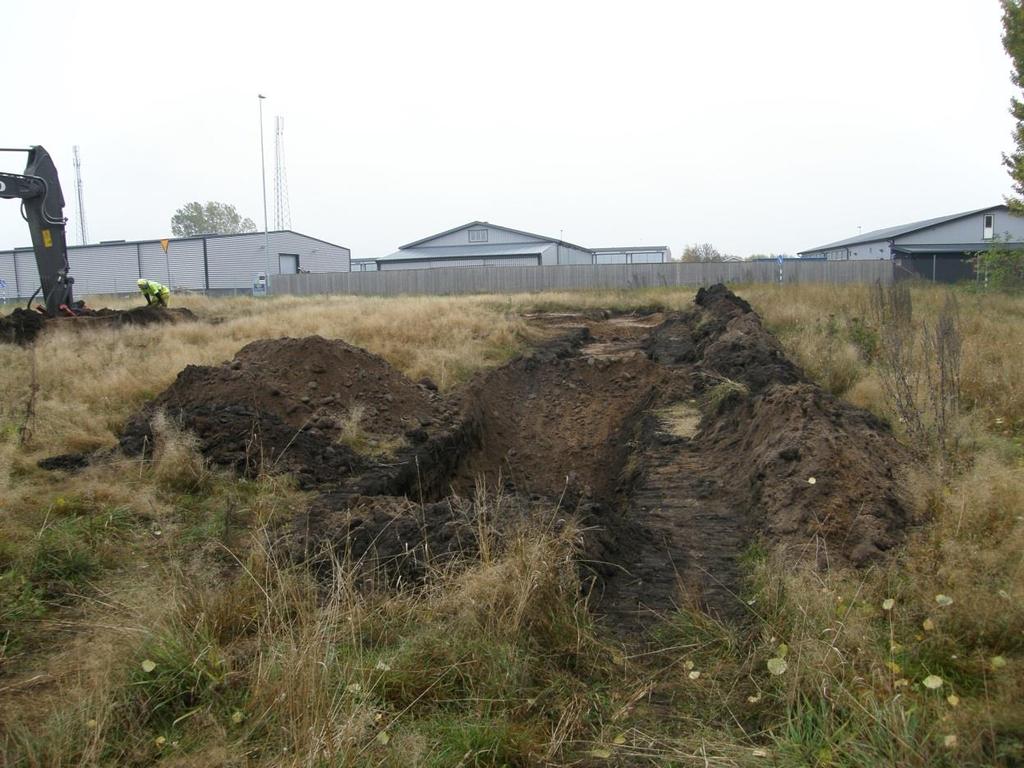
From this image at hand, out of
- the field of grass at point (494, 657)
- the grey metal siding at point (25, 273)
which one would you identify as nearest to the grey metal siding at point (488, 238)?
the grey metal siding at point (25, 273)

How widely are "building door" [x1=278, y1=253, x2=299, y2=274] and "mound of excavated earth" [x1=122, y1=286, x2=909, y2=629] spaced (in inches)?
1401

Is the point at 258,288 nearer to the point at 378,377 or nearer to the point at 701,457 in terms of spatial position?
the point at 378,377

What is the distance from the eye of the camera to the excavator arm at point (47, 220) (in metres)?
16.6

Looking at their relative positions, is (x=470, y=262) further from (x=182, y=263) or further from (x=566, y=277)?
(x=182, y=263)

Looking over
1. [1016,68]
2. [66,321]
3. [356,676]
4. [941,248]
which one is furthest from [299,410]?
[941,248]

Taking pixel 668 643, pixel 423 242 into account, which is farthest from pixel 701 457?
pixel 423 242

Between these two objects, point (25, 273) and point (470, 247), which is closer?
point (25, 273)

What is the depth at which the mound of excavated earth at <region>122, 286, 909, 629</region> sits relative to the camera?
181 inches

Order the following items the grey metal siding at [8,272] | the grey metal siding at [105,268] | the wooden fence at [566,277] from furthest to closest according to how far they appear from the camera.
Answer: the grey metal siding at [8,272], the grey metal siding at [105,268], the wooden fence at [566,277]

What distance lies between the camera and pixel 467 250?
56.9 metres

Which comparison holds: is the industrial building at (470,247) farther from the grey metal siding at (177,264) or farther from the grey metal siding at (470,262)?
the grey metal siding at (177,264)


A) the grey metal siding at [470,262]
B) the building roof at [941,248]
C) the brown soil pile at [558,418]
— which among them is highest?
the grey metal siding at [470,262]


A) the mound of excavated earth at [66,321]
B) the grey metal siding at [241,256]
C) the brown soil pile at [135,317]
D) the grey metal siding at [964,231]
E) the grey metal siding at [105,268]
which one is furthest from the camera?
the grey metal siding at [105,268]

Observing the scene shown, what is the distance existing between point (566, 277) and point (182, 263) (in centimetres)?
2502
